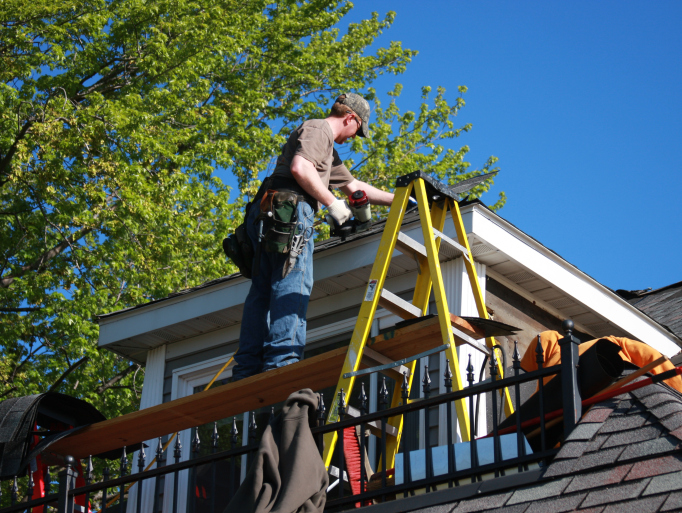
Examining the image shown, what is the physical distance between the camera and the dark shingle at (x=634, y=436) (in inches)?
→ 160

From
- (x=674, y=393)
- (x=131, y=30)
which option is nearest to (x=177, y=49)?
(x=131, y=30)

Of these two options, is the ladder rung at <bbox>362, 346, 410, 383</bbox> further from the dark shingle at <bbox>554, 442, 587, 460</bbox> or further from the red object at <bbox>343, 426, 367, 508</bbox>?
the dark shingle at <bbox>554, 442, 587, 460</bbox>

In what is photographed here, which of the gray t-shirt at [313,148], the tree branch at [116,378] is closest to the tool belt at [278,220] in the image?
the gray t-shirt at [313,148]

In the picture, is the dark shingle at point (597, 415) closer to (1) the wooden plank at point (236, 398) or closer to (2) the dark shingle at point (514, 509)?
(2) the dark shingle at point (514, 509)

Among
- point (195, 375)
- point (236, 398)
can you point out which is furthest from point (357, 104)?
point (195, 375)

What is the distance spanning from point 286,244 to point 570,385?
2437mm

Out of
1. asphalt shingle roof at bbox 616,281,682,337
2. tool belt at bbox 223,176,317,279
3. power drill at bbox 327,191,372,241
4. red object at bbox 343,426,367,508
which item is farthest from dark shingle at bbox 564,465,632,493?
asphalt shingle roof at bbox 616,281,682,337

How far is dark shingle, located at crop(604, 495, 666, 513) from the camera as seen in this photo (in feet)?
12.3

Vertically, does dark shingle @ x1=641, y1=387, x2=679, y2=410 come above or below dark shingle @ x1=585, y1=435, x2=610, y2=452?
above

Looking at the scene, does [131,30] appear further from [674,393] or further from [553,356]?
[674,393]

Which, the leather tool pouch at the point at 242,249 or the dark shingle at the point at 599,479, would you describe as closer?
the dark shingle at the point at 599,479

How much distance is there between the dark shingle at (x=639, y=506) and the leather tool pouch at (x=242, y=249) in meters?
3.48

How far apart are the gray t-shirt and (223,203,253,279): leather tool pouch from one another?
0.44 m

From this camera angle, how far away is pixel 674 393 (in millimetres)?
4355
